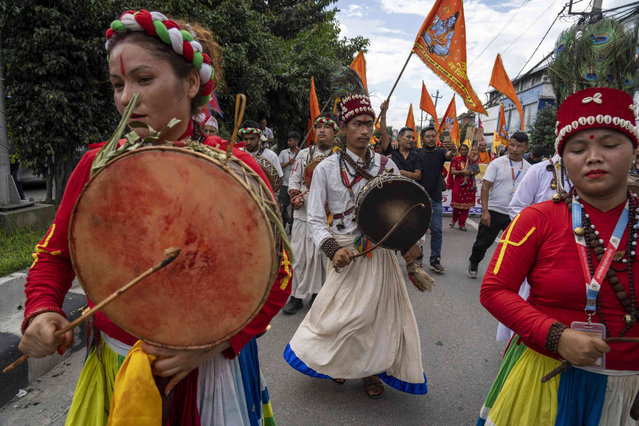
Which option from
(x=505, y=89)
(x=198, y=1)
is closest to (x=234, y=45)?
(x=198, y=1)

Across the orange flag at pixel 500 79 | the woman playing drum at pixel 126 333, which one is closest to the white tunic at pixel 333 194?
the woman playing drum at pixel 126 333

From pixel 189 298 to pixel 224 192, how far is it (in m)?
0.30

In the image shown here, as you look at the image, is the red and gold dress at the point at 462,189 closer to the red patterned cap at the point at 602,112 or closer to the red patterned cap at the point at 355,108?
the red patterned cap at the point at 355,108

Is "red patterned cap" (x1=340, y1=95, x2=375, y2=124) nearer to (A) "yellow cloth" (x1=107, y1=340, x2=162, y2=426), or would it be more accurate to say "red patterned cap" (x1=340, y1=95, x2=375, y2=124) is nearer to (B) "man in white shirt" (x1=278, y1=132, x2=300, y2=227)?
(A) "yellow cloth" (x1=107, y1=340, x2=162, y2=426)

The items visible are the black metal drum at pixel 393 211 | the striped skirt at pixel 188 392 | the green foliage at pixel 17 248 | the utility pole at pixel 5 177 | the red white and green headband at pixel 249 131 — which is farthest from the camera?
the red white and green headband at pixel 249 131

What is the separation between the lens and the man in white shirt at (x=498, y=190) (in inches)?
224

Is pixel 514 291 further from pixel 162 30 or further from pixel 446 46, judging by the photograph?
pixel 446 46

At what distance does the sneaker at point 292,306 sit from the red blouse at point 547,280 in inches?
124

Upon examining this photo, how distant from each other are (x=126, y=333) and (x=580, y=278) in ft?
5.17

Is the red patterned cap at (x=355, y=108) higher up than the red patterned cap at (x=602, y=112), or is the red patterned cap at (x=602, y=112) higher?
the red patterned cap at (x=355, y=108)

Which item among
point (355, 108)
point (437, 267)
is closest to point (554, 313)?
point (355, 108)

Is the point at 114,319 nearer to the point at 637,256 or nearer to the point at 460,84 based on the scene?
the point at 637,256

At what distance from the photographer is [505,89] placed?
260 inches

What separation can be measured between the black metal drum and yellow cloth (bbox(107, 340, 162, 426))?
179 centimetres
